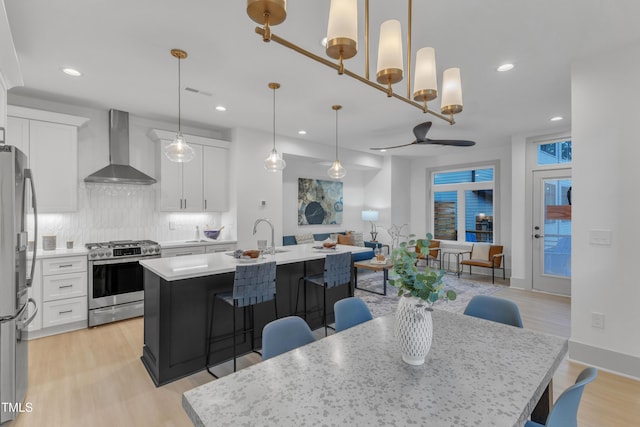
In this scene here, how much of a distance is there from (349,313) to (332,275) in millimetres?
1438

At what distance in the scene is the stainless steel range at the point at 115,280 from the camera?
151 inches

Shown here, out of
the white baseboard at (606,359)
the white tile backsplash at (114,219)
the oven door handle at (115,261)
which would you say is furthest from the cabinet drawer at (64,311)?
the white baseboard at (606,359)

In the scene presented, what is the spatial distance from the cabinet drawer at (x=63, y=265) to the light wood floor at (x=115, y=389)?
75cm

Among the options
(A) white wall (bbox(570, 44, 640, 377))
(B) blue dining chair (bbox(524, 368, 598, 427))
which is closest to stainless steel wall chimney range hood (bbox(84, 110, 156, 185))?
(B) blue dining chair (bbox(524, 368, 598, 427))

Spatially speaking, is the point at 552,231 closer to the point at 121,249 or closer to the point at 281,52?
the point at 281,52

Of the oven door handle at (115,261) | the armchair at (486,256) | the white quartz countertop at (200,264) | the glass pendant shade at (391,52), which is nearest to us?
the glass pendant shade at (391,52)

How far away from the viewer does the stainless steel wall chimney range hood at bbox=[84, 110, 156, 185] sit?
14.1ft

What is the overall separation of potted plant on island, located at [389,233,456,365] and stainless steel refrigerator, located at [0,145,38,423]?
238 centimetres

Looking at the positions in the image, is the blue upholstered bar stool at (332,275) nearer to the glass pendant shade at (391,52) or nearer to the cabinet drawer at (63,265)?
the glass pendant shade at (391,52)

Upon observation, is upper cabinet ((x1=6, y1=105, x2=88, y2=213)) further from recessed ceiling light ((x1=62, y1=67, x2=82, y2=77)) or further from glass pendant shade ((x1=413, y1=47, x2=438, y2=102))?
glass pendant shade ((x1=413, y1=47, x2=438, y2=102))

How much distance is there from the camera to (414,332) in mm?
1281

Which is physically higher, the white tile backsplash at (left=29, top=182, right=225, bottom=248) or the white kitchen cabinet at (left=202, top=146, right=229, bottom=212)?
the white kitchen cabinet at (left=202, top=146, right=229, bottom=212)

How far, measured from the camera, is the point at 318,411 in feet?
3.22

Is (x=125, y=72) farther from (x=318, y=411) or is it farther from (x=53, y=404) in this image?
(x=318, y=411)
